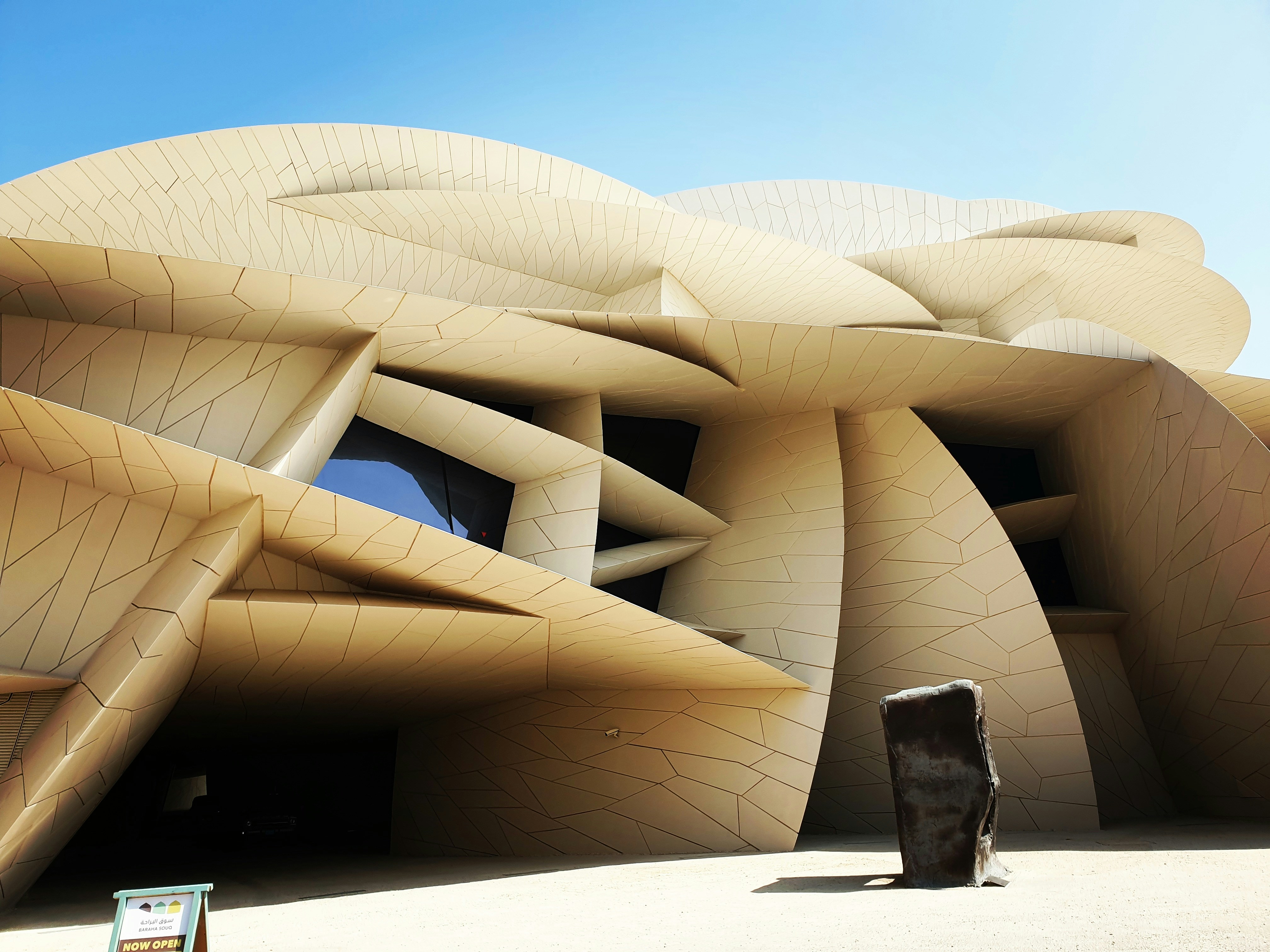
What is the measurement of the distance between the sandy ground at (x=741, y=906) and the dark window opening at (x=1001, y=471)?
6988 mm

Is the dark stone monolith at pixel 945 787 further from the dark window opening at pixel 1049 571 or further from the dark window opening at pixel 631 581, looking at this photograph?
the dark window opening at pixel 1049 571

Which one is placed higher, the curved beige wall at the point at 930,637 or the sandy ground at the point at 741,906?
the curved beige wall at the point at 930,637

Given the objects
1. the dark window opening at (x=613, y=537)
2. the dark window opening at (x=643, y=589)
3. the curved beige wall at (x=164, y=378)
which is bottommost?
the dark window opening at (x=643, y=589)

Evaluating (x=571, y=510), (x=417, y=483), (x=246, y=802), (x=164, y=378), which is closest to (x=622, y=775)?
(x=571, y=510)

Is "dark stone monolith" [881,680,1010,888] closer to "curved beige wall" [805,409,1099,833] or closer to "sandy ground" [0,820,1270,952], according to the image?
"sandy ground" [0,820,1270,952]

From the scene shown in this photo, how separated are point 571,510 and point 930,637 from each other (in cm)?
Result: 645

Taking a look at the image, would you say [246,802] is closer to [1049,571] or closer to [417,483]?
[417,483]

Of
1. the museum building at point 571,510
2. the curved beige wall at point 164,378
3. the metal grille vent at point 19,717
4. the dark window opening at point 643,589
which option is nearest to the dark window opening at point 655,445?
the museum building at point 571,510

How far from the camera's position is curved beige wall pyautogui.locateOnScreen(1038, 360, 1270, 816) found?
35.1ft

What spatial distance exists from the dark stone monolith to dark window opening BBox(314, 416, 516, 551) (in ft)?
19.8

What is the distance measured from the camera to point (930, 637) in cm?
1270

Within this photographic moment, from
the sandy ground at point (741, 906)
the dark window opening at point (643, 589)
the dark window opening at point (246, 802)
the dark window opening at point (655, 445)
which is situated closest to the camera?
the sandy ground at point (741, 906)

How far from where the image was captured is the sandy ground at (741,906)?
4262mm

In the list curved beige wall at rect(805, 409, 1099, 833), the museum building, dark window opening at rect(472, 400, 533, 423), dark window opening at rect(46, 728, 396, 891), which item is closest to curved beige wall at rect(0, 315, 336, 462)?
the museum building
